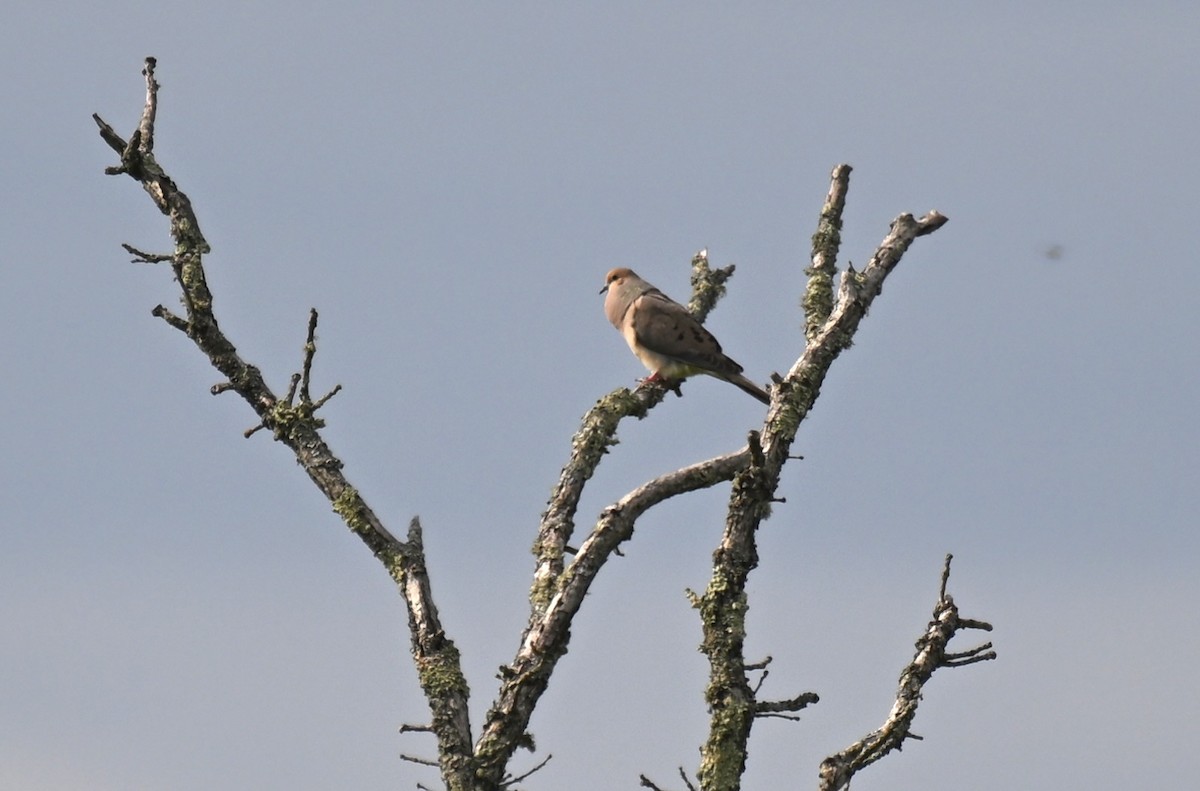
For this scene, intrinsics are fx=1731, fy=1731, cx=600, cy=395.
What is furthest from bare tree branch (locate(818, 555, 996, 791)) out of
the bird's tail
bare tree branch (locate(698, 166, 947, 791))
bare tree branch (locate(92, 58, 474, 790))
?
the bird's tail

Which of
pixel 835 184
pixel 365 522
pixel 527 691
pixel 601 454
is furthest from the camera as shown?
pixel 835 184

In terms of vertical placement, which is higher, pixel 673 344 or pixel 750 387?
pixel 673 344

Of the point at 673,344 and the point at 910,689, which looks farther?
the point at 673,344

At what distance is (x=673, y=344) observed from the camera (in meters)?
15.0

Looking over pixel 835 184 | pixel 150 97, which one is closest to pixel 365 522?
pixel 150 97

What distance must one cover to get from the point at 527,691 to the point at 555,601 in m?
0.58

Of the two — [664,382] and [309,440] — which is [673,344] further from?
[309,440]

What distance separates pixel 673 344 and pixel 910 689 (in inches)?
193

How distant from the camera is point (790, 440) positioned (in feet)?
37.3

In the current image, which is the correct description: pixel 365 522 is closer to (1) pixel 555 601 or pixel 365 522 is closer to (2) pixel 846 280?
(1) pixel 555 601

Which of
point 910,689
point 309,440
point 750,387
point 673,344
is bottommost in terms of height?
point 910,689

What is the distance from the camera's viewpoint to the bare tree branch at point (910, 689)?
1043cm

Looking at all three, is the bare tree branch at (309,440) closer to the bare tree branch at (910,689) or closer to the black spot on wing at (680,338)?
the bare tree branch at (910,689)

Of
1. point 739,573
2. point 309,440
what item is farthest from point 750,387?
point 309,440
